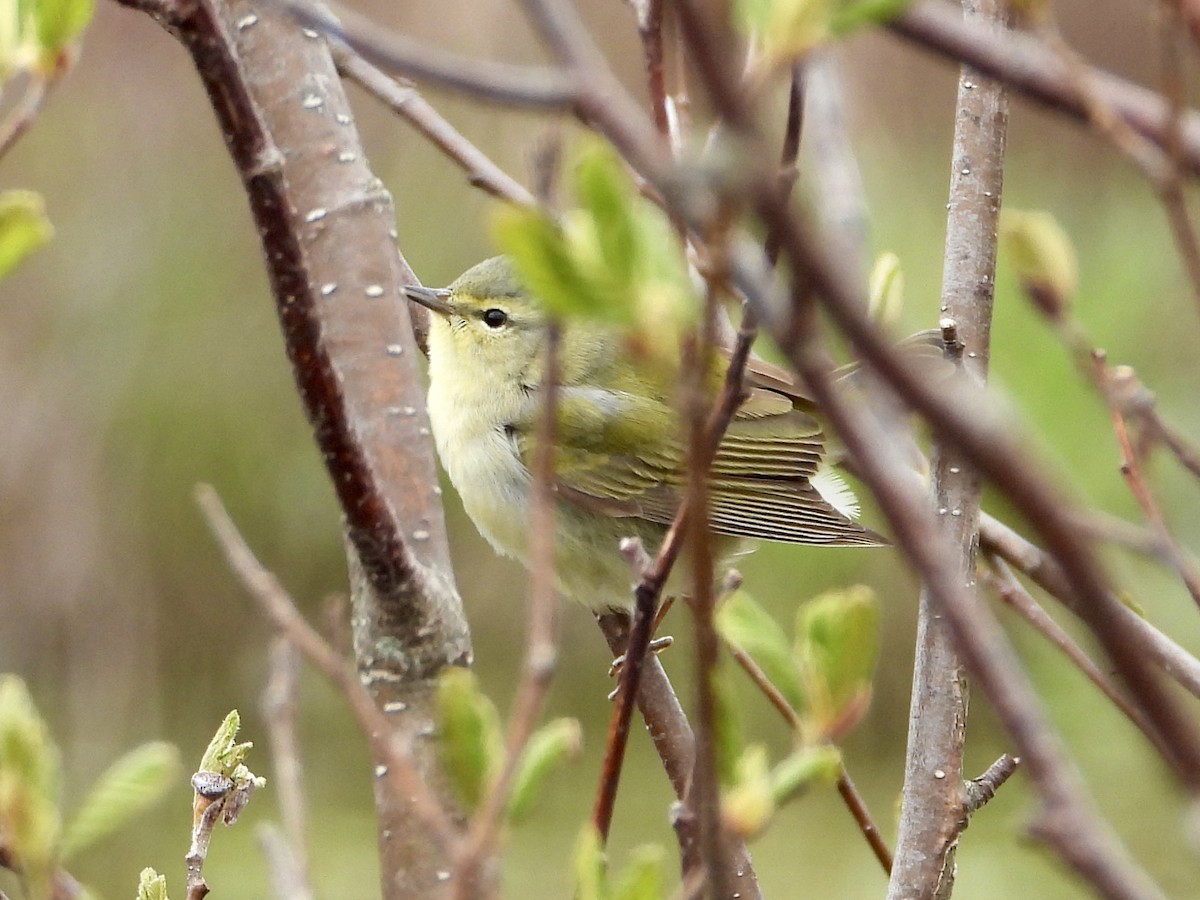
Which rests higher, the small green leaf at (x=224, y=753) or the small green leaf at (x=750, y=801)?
the small green leaf at (x=224, y=753)

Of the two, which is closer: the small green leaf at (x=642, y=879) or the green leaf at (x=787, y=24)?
the green leaf at (x=787, y=24)

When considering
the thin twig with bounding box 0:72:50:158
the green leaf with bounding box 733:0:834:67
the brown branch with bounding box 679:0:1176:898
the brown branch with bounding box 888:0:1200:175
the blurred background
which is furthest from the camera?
the blurred background

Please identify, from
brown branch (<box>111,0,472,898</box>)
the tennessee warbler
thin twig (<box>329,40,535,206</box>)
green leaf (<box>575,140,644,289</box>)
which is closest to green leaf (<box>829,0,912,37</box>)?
green leaf (<box>575,140,644,289</box>)

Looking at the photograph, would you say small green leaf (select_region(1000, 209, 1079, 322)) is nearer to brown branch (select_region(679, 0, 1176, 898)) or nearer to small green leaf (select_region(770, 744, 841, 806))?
small green leaf (select_region(770, 744, 841, 806))

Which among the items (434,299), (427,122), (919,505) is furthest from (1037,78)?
(434,299)

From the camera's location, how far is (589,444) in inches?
116

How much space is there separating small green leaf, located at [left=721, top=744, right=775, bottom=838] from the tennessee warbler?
1.82 metres

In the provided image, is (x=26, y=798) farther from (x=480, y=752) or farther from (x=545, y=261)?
(x=545, y=261)

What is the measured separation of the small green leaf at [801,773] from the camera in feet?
2.74

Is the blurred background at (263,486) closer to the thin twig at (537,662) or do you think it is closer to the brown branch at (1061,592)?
the brown branch at (1061,592)

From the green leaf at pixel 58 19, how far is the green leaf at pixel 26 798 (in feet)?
1.50

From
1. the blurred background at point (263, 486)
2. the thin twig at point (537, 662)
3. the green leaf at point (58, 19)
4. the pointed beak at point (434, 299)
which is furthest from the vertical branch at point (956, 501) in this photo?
the blurred background at point (263, 486)

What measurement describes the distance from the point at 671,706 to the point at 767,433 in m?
1.59

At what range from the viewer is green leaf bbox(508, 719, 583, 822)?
78cm
